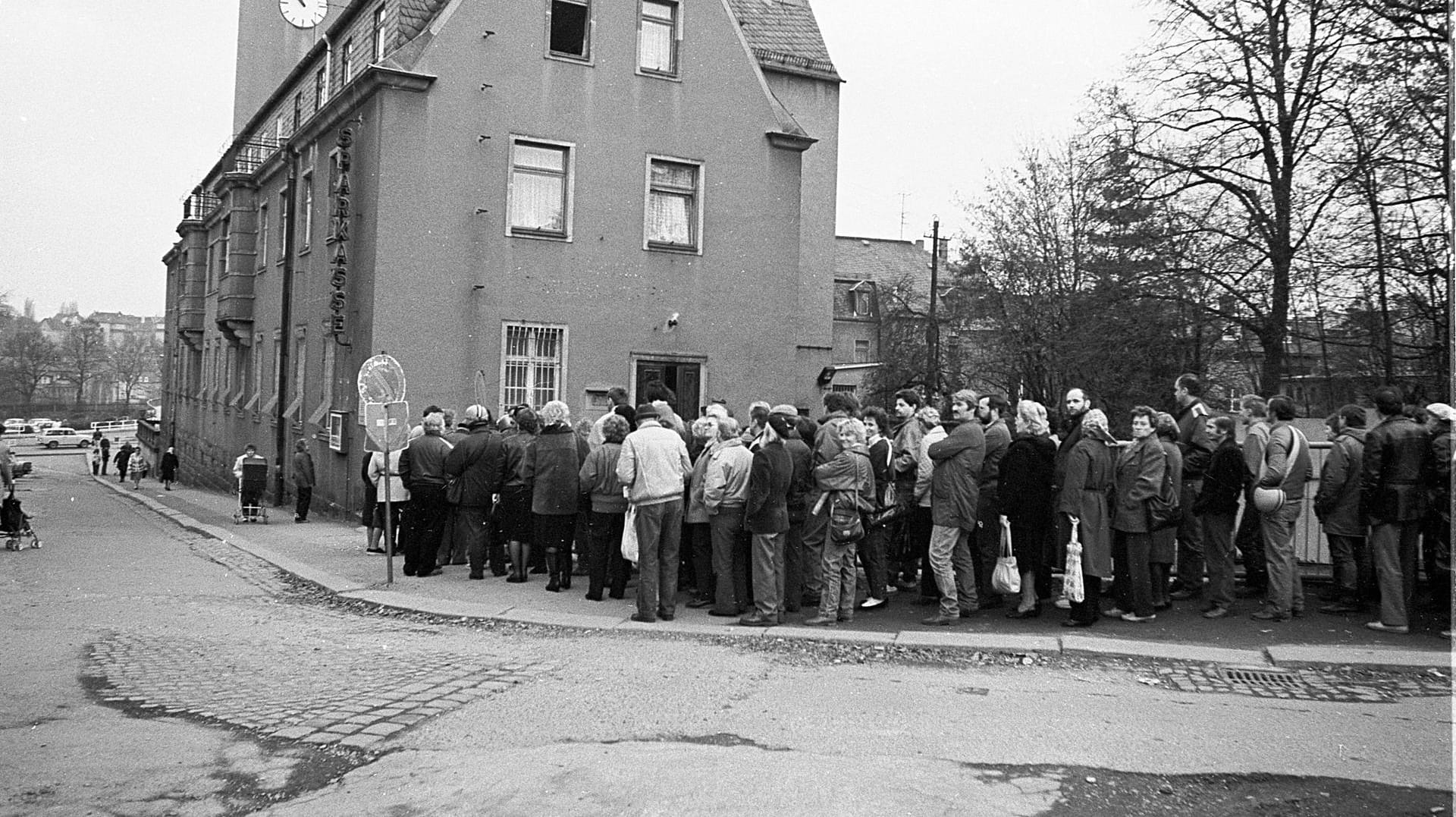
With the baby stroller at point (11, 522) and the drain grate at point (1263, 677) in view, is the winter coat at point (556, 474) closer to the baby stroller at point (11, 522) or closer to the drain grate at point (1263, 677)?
the drain grate at point (1263, 677)

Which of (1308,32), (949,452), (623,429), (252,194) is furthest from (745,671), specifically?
(252,194)

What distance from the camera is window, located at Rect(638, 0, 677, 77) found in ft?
69.4

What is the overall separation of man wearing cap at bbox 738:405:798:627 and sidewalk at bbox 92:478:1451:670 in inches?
10.2

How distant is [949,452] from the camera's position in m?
9.68

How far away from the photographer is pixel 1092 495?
9.44 m

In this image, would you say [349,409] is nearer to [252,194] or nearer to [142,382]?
[252,194]

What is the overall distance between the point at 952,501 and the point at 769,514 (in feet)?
5.19

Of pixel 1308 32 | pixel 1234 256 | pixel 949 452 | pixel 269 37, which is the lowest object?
pixel 949 452

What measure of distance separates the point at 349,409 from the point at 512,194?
16.6ft

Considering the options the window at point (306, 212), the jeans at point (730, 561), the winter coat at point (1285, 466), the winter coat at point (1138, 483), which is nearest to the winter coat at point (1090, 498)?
the winter coat at point (1138, 483)

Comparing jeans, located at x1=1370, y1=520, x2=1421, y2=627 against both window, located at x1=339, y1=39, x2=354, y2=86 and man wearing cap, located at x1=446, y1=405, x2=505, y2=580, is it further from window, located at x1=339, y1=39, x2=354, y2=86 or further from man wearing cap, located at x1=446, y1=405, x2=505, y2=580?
window, located at x1=339, y1=39, x2=354, y2=86

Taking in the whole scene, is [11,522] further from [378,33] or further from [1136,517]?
[1136,517]

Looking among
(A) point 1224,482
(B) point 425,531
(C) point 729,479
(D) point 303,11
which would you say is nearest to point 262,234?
(D) point 303,11

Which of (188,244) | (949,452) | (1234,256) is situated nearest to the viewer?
(949,452)
